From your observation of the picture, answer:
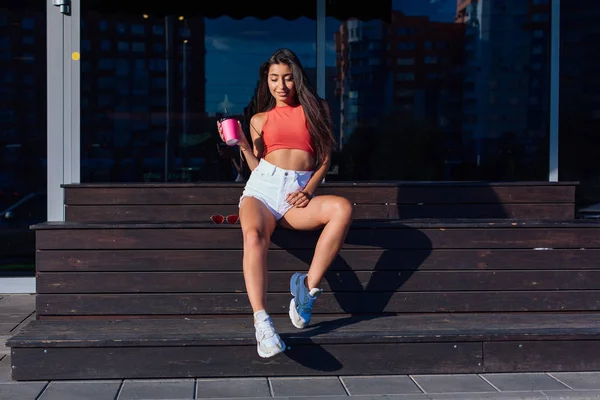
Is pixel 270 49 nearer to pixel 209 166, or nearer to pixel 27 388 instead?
pixel 209 166

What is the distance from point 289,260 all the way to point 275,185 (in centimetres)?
38

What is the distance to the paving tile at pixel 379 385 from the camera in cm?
375

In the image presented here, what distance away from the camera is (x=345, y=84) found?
694 cm

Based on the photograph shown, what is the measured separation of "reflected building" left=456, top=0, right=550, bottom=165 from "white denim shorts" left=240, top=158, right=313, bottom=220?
301cm

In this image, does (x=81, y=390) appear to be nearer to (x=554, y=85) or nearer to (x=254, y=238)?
(x=254, y=238)

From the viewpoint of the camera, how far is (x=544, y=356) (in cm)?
404

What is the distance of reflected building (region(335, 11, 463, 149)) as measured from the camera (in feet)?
23.0

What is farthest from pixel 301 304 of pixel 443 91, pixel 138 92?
pixel 443 91

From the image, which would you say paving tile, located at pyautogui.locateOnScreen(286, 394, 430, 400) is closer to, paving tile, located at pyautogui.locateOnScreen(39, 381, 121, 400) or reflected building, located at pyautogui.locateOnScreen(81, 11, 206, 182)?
paving tile, located at pyautogui.locateOnScreen(39, 381, 121, 400)

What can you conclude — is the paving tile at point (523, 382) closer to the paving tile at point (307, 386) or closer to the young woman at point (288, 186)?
the paving tile at point (307, 386)

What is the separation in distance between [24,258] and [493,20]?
13.9 feet

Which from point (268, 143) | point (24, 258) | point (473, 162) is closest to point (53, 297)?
point (268, 143)

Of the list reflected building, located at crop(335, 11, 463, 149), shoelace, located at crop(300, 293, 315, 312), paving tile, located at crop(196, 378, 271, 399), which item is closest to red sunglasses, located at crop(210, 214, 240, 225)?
shoelace, located at crop(300, 293, 315, 312)

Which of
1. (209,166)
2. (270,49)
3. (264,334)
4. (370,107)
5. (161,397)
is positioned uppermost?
(270,49)
